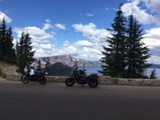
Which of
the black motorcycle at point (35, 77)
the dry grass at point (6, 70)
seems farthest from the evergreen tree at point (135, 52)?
the black motorcycle at point (35, 77)

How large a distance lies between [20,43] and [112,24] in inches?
1207

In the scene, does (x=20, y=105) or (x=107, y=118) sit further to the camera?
(x=20, y=105)

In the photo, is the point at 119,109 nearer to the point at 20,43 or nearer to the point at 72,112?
the point at 72,112

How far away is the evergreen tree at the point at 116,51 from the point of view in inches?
1603

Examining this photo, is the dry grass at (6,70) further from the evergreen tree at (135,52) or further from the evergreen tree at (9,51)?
the evergreen tree at (135,52)

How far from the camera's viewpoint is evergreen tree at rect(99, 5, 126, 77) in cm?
4072

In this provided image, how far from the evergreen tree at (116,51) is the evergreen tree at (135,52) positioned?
0.88 metres

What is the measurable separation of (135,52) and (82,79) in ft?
85.8

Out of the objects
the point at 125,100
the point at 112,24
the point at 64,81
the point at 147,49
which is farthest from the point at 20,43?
the point at 125,100

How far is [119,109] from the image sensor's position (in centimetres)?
934

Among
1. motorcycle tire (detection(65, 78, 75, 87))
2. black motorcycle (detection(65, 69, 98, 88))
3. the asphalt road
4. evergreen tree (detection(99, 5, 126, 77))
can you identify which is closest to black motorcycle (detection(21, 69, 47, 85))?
motorcycle tire (detection(65, 78, 75, 87))

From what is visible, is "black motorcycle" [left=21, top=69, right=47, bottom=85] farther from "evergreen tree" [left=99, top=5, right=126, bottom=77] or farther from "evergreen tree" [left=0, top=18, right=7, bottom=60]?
"evergreen tree" [left=0, top=18, right=7, bottom=60]

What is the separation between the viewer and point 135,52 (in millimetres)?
41750

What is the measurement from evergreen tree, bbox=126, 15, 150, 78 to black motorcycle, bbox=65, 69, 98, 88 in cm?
2392
